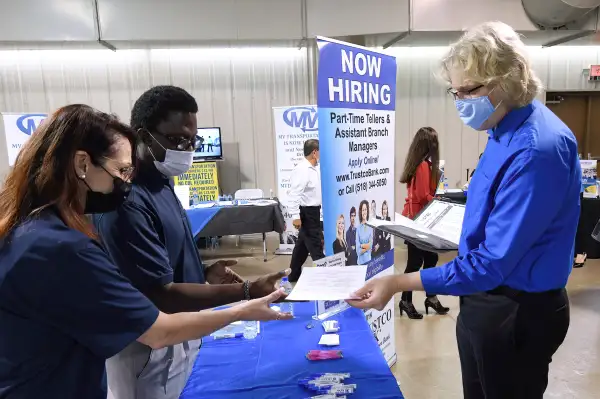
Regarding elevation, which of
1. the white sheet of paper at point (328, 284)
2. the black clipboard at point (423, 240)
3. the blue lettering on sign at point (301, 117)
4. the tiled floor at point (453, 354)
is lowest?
the tiled floor at point (453, 354)

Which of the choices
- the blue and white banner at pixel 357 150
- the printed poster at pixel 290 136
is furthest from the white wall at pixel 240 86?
the blue and white banner at pixel 357 150

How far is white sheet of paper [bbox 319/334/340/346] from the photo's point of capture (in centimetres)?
149

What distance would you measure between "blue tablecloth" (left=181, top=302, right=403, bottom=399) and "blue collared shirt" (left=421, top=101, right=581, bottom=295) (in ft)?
1.25

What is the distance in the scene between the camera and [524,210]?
0.97m

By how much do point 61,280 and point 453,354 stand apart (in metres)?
2.75

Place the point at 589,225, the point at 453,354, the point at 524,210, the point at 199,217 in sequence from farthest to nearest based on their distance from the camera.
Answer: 1. the point at 199,217
2. the point at 589,225
3. the point at 453,354
4. the point at 524,210

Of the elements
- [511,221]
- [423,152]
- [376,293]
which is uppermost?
[423,152]

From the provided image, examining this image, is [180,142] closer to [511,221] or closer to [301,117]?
[511,221]

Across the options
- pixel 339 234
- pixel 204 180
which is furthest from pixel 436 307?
pixel 204 180

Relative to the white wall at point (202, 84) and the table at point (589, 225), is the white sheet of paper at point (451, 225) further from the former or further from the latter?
the white wall at point (202, 84)

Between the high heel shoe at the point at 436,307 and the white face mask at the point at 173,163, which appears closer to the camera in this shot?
the white face mask at the point at 173,163

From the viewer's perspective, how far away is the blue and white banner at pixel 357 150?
1.79 meters

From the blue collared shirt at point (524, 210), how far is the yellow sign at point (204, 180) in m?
5.21

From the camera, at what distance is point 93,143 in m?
0.86
